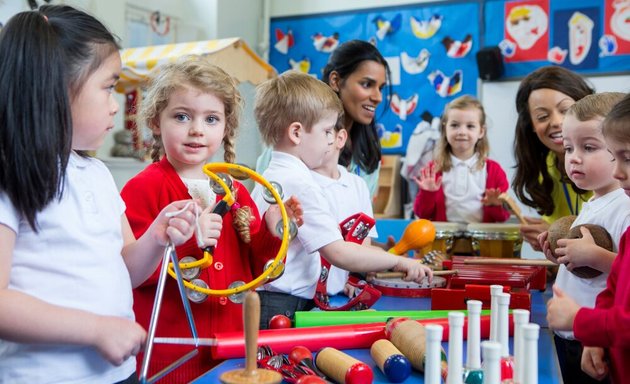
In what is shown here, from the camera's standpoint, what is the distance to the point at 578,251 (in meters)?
1.41

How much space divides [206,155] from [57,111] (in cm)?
51

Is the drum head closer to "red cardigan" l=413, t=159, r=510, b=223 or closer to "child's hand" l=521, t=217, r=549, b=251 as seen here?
"child's hand" l=521, t=217, r=549, b=251

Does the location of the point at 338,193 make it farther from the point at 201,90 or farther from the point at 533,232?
the point at 533,232

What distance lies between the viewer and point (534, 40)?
482 cm

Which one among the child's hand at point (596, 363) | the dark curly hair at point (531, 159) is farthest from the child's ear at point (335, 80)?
the child's hand at point (596, 363)

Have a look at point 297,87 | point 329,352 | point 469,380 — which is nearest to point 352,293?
point 297,87

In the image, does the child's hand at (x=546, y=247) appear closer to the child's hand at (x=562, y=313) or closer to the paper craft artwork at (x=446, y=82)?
the child's hand at (x=562, y=313)

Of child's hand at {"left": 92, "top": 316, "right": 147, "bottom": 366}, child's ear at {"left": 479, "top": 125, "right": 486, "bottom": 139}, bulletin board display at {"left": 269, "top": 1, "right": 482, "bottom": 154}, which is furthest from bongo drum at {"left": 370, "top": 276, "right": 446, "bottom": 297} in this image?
bulletin board display at {"left": 269, "top": 1, "right": 482, "bottom": 154}

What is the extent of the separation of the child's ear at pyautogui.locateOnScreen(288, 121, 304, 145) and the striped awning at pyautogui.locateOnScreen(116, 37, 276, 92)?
2452 mm

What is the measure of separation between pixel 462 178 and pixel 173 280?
2.04 m

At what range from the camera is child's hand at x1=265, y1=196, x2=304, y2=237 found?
1440 millimetres

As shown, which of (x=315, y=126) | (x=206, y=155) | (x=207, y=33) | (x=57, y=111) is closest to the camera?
(x=57, y=111)

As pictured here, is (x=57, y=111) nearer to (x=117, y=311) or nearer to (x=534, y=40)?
(x=117, y=311)

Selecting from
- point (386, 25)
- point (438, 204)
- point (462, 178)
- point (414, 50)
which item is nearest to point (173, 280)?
point (438, 204)
